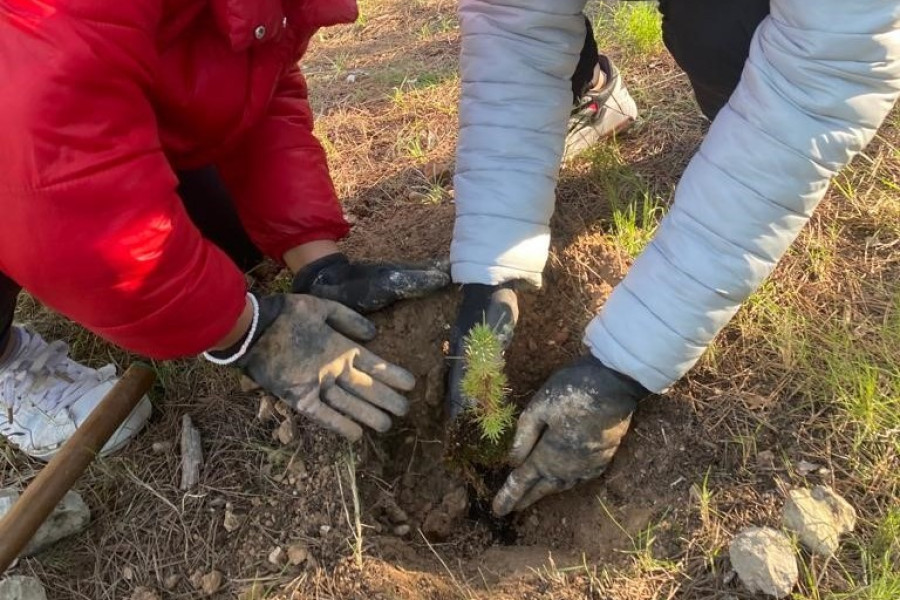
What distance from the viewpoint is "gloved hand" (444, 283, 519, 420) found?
6.29 ft

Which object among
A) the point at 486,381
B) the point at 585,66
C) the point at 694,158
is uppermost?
the point at 694,158

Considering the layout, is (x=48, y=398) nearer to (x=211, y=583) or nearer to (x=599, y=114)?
(x=211, y=583)

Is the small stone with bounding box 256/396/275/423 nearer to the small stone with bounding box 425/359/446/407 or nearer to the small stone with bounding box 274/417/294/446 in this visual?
the small stone with bounding box 274/417/294/446

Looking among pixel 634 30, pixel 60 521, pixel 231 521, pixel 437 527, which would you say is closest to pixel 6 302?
pixel 60 521

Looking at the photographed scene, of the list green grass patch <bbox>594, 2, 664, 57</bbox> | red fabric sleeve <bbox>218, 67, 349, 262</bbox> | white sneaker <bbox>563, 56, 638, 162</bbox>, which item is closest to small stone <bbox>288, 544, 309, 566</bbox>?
red fabric sleeve <bbox>218, 67, 349, 262</bbox>

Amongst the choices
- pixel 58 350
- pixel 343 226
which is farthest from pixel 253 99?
pixel 58 350

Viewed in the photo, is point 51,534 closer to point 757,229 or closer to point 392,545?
point 392,545

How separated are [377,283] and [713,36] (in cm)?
103

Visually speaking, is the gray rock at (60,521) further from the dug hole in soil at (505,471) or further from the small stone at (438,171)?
the small stone at (438,171)

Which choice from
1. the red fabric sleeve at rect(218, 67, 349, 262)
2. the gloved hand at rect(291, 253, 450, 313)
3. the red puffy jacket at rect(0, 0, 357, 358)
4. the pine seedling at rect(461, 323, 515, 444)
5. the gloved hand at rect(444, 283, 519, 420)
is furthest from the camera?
the red fabric sleeve at rect(218, 67, 349, 262)

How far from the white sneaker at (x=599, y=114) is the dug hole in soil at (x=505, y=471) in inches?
19.5

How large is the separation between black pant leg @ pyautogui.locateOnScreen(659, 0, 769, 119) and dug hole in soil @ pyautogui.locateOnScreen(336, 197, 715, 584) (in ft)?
1.75

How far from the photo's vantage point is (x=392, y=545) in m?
1.79

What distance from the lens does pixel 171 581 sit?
1.81 m
